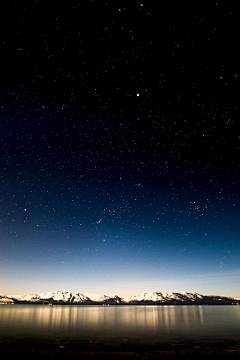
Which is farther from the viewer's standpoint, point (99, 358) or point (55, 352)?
point (55, 352)

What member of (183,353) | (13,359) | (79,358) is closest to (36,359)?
(13,359)

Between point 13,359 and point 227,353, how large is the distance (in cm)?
1991

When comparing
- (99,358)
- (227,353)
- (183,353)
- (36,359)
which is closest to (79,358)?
(99,358)

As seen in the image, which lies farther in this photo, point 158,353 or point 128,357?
point 158,353

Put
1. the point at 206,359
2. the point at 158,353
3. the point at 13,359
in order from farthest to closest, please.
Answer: the point at 158,353 → the point at 206,359 → the point at 13,359

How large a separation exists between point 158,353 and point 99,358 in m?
6.37

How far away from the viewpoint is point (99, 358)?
19156mm

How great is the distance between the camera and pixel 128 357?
19.5 meters

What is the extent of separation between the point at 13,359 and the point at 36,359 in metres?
1.81

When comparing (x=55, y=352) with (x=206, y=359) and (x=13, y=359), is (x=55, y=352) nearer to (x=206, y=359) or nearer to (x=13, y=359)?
(x=13, y=359)

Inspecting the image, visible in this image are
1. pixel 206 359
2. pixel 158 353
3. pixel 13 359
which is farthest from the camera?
pixel 158 353

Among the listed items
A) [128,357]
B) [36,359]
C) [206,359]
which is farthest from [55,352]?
[206,359]

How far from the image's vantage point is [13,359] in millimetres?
18484

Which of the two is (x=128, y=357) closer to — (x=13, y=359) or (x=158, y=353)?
(x=158, y=353)
